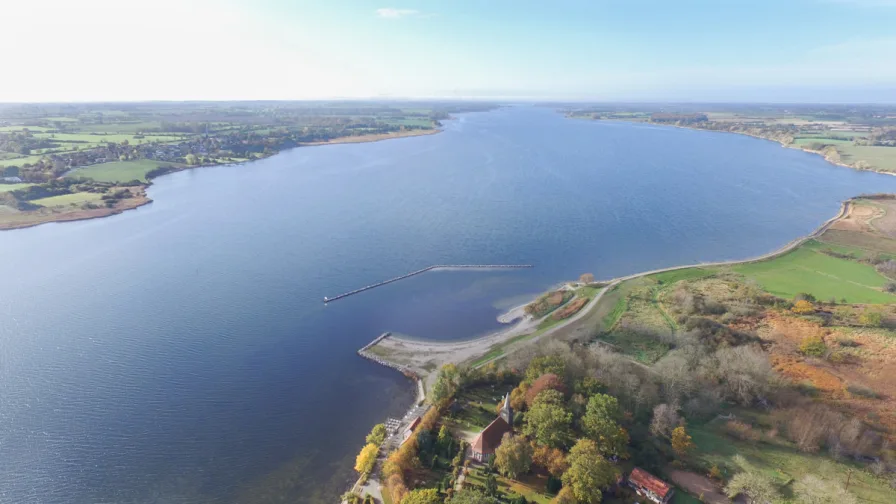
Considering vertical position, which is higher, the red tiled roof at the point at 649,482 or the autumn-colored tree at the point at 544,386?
the autumn-colored tree at the point at 544,386

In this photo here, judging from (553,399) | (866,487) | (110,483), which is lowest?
(110,483)

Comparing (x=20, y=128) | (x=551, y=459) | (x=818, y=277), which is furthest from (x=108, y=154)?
(x=818, y=277)

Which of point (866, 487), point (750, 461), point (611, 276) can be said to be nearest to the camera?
point (866, 487)

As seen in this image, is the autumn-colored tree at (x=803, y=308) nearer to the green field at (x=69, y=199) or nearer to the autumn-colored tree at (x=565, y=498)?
the autumn-colored tree at (x=565, y=498)

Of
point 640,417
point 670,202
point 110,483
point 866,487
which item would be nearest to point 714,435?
point 640,417

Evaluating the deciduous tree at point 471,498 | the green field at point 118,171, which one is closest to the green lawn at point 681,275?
the deciduous tree at point 471,498

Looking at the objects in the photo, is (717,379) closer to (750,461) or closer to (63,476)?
(750,461)

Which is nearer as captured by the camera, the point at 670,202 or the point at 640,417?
the point at 640,417

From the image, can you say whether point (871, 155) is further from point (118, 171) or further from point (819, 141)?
point (118, 171)
